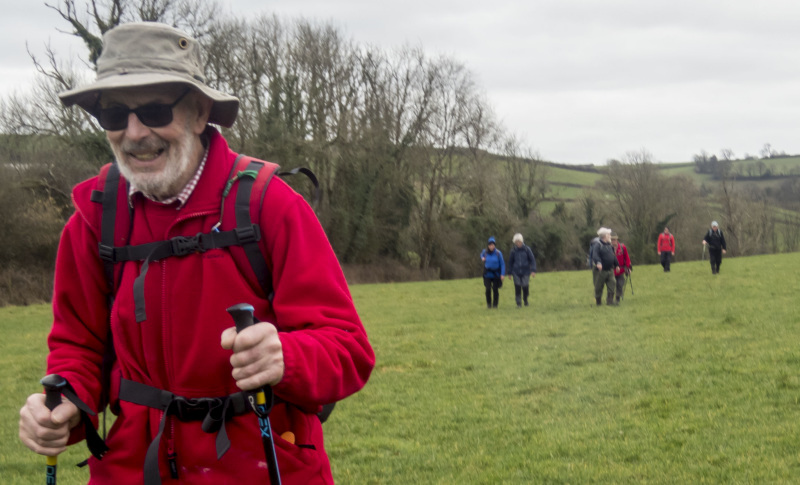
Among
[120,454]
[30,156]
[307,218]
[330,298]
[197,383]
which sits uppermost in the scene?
[30,156]

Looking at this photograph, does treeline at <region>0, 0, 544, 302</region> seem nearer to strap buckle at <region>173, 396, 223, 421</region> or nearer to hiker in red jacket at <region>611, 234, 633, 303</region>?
hiker in red jacket at <region>611, 234, 633, 303</region>

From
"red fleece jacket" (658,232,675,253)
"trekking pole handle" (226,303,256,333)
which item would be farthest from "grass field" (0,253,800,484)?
"red fleece jacket" (658,232,675,253)

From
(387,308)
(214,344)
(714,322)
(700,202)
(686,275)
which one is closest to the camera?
(214,344)

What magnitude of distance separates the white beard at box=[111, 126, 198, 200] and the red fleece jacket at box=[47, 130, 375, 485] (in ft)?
0.19

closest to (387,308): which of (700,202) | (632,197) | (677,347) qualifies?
(677,347)

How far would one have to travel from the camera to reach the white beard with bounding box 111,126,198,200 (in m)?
2.34

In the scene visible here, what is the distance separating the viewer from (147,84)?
89.7 inches

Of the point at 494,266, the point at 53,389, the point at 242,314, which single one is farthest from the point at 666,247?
the point at 242,314

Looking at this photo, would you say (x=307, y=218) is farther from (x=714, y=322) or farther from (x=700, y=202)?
(x=700, y=202)

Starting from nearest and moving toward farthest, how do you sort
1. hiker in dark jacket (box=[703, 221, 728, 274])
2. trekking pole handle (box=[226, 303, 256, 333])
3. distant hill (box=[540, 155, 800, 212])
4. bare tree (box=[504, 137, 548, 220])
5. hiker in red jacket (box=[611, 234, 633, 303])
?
trekking pole handle (box=[226, 303, 256, 333]) < hiker in red jacket (box=[611, 234, 633, 303]) < hiker in dark jacket (box=[703, 221, 728, 274]) < bare tree (box=[504, 137, 548, 220]) < distant hill (box=[540, 155, 800, 212])

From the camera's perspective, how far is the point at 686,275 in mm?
32031

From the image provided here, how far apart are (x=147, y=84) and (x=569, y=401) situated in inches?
339

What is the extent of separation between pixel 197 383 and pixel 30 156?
1377 inches

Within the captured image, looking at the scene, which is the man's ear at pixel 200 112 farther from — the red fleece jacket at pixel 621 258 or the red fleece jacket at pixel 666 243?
the red fleece jacket at pixel 666 243
